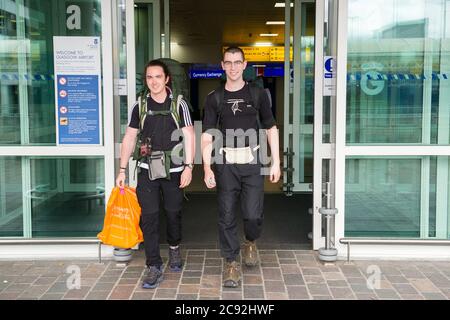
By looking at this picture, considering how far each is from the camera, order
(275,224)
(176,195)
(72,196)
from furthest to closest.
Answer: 1. (275,224)
2. (72,196)
3. (176,195)

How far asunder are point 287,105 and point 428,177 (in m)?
3.13

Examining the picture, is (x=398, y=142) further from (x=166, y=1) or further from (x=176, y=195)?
(x=166, y=1)

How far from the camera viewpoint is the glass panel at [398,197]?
479 cm

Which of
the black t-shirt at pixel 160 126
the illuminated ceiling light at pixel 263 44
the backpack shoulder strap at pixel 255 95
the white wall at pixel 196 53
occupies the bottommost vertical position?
the black t-shirt at pixel 160 126

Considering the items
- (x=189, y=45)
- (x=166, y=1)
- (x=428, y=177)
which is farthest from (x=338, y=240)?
(x=189, y=45)

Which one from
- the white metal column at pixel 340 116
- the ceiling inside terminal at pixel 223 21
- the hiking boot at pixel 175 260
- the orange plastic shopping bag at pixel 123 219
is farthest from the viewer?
the ceiling inside terminal at pixel 223 21

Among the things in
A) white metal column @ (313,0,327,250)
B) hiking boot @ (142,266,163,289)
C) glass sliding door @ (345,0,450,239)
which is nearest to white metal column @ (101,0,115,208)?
hiking boot @ (142,266,163,289)

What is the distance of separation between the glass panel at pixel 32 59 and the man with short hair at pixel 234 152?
4.58 feet

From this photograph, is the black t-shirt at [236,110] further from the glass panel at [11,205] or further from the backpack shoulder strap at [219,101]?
the glass panel at [11,205]

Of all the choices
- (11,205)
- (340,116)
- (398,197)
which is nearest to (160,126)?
(340,116)

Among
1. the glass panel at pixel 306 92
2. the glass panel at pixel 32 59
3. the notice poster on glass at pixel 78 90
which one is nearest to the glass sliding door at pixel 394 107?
the notice poster on glass at pixel 78 90

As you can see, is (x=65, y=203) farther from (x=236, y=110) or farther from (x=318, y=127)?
(x=318, y=127)

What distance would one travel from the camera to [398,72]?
4703mm

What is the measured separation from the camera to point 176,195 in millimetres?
4195
